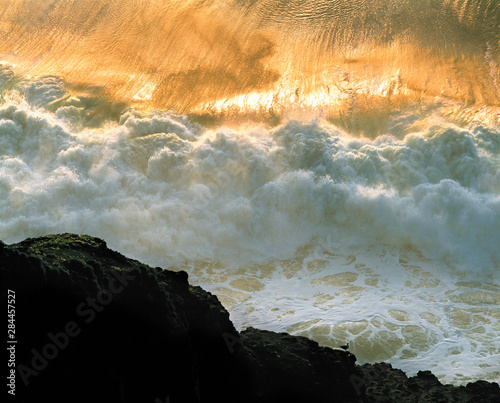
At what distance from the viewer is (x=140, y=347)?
229 inches

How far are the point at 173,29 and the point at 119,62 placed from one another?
1.70 meters

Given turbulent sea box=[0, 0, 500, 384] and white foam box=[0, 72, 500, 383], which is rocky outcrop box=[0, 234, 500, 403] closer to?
turbulent sea box=[0, 0, 500, 384]

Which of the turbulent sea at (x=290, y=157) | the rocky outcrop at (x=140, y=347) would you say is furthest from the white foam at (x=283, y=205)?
the rocky outcrop at (x=140, y=347)

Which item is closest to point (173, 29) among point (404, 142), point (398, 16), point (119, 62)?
point (119, 62)

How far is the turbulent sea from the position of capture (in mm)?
10773

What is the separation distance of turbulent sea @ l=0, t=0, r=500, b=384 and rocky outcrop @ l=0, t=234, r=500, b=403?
91.0 inches

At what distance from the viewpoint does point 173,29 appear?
17.0 metres

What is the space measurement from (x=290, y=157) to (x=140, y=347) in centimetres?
833

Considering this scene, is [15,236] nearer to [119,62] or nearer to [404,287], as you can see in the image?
[119,62]

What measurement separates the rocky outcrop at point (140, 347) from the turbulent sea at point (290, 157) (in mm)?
2312

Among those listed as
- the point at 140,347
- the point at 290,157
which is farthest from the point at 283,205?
the point at 140,347

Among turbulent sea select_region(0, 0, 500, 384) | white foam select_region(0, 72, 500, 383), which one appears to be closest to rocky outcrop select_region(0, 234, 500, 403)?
turbulent sea select_region(0, 0, 500, 384)

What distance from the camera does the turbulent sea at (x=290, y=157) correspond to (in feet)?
35.3

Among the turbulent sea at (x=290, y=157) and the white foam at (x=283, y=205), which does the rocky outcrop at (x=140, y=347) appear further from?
the white foam at (x=283, y=205)
